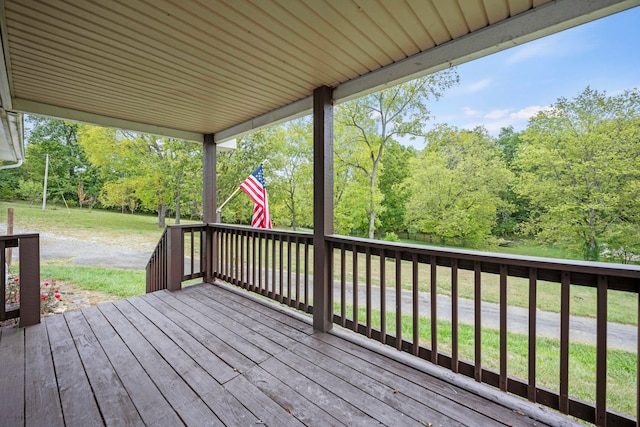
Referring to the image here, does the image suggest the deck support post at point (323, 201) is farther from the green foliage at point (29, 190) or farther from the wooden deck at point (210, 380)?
the green foliage at point (29, 190)

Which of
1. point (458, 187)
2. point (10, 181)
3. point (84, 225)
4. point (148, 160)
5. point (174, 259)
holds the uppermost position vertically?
point (148, 160)

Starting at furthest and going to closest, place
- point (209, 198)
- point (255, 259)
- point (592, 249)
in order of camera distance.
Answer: point (592, 249) < point (209, 198) < point (255, 259)

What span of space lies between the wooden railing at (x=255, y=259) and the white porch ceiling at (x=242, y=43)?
1652 millimetres

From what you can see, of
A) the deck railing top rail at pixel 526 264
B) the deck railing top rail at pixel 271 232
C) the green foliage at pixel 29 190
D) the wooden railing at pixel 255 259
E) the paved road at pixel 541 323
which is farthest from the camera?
the green foliage at pixel 29 190

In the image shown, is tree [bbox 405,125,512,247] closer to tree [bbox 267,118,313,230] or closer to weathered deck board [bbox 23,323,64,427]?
tree [bbox 267,118,313,230]

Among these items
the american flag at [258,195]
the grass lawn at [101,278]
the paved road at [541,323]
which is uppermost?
the american flag at [258,195]

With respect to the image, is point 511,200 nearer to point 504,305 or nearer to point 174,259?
point 504,305

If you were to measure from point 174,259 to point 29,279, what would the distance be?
57.6 inches

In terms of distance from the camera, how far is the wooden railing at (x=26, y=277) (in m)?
2.64

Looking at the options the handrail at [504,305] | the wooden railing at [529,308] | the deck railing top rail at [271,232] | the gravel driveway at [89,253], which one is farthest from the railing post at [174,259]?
the gravel driveway at [89,253]

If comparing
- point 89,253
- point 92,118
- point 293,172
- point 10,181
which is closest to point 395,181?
point 293,172

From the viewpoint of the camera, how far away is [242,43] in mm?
1987

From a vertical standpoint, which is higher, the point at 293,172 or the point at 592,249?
the point at 293,172

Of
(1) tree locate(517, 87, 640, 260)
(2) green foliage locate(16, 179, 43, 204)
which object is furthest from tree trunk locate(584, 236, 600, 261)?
(2) green foliage locate(16, 179, 43, 204)
